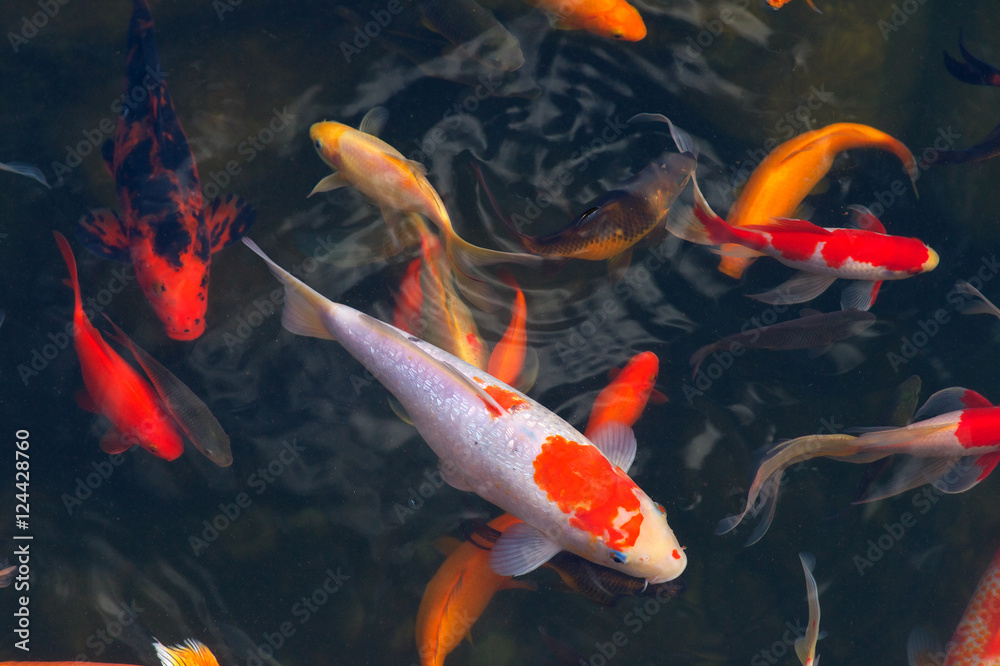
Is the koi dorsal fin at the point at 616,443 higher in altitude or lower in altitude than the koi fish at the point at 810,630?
higher

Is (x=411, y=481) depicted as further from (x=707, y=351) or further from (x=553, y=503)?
(x=707, y=351)

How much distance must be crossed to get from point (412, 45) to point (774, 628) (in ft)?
13.2

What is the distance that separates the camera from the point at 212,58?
3.69m

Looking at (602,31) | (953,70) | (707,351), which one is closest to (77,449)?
(707,351)

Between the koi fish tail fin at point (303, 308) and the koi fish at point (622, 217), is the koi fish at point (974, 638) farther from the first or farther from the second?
the koi fish tail fin at point (303, 308)

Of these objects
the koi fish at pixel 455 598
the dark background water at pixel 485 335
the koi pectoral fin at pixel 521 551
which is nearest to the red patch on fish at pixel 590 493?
the koi pectoral fin at pixel 521 551

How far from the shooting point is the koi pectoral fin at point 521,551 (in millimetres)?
2730

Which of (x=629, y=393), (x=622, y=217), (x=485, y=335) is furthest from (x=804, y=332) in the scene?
(x=485, y=335)

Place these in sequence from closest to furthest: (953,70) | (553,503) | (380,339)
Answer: (553,503) → (380,339) → (953,70)

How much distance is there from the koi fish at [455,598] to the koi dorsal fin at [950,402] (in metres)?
2.36

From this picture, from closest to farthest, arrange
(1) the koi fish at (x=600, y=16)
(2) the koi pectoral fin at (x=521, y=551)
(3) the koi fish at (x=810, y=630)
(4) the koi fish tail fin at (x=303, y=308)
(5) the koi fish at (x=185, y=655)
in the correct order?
(3) the koi fish at (x=810, y=630) < (2) the koi pectoral fin at (x=521, y=551) < (4) the koi fish tail fin at (x=303, y=308) < (5) the koi fish at (x=185, y=655) < (1) the koi fish at (x=600, y=16)

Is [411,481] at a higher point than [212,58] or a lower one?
lower

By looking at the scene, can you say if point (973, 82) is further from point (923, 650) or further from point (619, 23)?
point (923, 650)

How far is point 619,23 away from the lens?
3570 millimetres
